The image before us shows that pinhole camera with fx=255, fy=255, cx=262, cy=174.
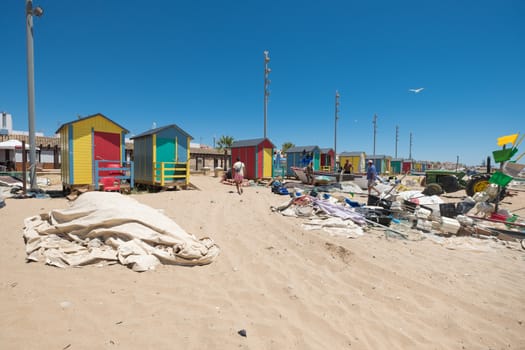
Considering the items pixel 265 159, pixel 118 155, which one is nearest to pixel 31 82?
pixel 118 155

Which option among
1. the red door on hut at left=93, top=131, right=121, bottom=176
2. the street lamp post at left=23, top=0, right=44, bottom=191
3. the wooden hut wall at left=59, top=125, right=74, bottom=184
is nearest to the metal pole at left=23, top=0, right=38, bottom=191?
the street lamp post at left=23, top=0, right=44, bottom=191

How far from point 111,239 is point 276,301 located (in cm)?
257

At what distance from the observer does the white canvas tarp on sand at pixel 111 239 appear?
346 cm

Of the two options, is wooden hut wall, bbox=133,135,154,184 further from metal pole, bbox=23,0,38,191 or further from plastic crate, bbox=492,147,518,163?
plastic crate, bbox=492,147,518,163

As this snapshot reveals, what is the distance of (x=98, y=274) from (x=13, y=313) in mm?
915

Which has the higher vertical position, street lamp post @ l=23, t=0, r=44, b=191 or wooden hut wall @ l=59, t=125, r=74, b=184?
street lamp post @ l=23, t=0, r=44, b=191

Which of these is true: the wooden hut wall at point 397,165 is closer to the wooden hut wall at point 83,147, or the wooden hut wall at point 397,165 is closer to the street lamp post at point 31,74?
the wooden hut wall at point 83,147

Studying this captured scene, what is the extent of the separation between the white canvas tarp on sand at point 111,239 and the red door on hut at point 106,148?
20.3ft

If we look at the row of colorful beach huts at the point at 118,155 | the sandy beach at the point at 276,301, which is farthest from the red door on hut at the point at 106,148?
the sandy beach at the point at 276,301

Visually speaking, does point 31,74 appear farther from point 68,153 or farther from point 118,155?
point 118,155

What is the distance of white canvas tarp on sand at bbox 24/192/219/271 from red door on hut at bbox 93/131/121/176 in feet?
20.3

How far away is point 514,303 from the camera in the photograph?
10.1 feet

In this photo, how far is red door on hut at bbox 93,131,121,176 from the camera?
988 centimetres

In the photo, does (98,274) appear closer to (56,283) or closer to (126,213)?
(56,283)
